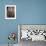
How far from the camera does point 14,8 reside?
4.00 m

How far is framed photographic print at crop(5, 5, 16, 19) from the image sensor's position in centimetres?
398

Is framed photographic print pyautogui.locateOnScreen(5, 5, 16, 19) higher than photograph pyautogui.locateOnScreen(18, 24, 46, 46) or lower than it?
higher

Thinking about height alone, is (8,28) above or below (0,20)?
below

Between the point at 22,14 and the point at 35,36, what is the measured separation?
0.79 metres

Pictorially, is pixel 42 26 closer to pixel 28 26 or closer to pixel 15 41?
pixel 28 26

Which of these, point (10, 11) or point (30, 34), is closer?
point (30, 34)

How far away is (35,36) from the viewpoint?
376 centimetres

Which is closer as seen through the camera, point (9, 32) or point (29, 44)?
point (29, 44)

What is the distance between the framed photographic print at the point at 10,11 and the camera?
398 centimetres

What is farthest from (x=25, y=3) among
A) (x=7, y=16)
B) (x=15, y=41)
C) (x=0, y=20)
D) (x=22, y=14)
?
(x=15, y=41)

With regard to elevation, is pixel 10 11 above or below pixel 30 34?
above

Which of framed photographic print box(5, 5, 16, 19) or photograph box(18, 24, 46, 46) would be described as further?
framed photographic print box(5, 5, 16, 19)

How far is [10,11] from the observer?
401cm

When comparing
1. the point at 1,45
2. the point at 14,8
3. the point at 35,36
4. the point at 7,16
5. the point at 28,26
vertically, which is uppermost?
the point at 14,8
